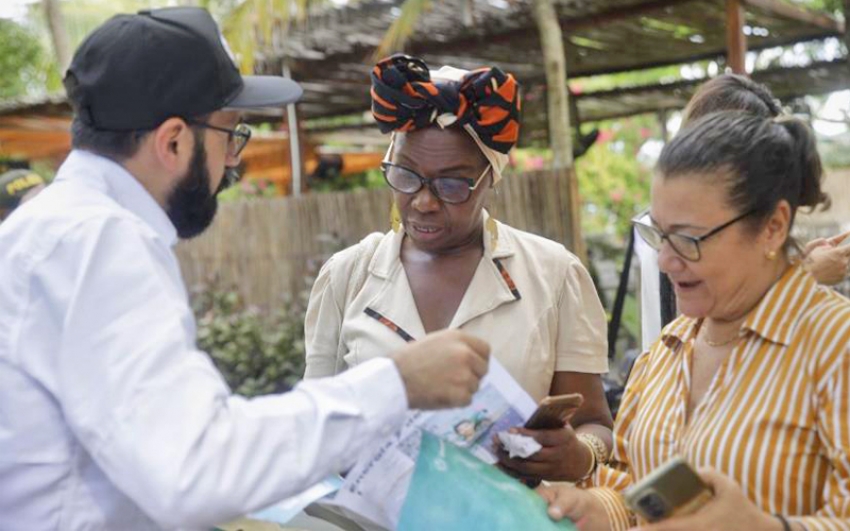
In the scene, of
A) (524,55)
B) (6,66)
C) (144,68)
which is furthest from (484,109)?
(6,66)

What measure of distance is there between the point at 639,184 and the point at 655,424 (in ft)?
64.3

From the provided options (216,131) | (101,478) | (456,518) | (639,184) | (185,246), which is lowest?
(639,184)

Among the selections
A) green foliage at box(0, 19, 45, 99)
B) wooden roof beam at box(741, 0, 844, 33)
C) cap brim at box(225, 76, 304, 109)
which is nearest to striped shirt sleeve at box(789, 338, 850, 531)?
cap brim at box(225, 76, 304, 109)

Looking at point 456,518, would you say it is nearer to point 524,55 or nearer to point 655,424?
point 655,424

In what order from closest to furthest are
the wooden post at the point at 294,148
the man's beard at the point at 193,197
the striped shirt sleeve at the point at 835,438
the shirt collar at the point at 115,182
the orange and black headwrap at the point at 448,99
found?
the striped shirt sleeve at the point at 835,438 → the shirt collar at the point at 115,182 → the man's beard at the point at 193,197 → the orange and black headwrap at the point at 448,99 → the wooden post at the point at 294,148

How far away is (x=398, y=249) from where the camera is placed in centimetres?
299

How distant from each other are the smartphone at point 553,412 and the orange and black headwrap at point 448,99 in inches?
33.1

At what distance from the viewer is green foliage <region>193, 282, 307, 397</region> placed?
8311mm

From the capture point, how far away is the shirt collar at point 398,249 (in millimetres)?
2924

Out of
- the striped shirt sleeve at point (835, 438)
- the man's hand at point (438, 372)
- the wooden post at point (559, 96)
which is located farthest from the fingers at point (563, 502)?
the wooden post at point (559, 96)

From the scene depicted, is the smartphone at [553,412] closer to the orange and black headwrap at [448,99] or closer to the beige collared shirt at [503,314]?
the beige collared shirt at [503,314]

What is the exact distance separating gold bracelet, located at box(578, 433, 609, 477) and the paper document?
51 cm

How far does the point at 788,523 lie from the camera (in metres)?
1.85

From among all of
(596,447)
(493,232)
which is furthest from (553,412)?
(493,232)
